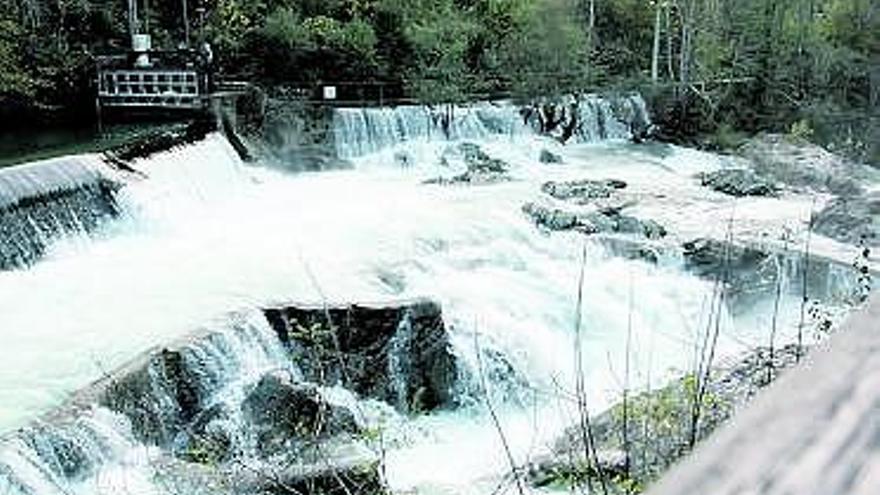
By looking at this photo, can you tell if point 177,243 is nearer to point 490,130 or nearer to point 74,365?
point 74,365

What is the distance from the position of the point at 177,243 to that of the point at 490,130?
32.1ft

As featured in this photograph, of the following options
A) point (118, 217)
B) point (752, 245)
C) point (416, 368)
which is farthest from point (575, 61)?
point (416, 368)

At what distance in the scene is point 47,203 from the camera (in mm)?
12555

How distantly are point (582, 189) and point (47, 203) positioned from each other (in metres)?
7.66

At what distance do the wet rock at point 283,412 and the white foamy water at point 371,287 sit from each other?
49cm

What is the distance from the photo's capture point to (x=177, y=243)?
43.4 ft

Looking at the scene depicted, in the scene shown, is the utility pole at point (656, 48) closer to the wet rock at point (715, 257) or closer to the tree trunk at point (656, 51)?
the tree trunk at point (656, 51)

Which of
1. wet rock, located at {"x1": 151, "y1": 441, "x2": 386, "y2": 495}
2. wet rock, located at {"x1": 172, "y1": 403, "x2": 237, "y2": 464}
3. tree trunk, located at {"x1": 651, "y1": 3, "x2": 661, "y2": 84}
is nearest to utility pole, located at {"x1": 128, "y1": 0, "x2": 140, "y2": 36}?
tree trunk, located at {"x1": 651, "y1": 3, "x2": 661, "y2": 84}

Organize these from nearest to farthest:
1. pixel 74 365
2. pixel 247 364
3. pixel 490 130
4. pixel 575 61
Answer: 1. pixel 74 365
2. pixel 247 364
3. pixel 490 130
4. pixel 575 61

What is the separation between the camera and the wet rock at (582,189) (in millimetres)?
16500

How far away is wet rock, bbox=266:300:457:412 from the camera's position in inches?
376

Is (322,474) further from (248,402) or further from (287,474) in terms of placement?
(248,402)

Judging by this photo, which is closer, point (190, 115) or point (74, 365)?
point (74, 365)

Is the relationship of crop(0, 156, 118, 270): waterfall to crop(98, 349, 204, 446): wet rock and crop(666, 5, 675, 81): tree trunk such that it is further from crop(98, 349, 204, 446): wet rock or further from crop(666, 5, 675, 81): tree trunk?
crop(666, 5, 675, 81): tree trunk
